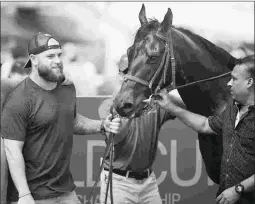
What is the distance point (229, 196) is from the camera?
242 centimetres

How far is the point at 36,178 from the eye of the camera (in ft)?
8.89

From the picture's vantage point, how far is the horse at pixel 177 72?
8.92 ft

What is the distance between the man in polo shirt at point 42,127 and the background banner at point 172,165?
0.99 m

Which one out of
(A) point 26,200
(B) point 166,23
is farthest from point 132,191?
(B) point 166,23

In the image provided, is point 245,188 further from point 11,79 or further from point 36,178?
point 11,79

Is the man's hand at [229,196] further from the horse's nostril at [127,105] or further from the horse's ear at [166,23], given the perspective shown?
the horse's ear at [166,23]

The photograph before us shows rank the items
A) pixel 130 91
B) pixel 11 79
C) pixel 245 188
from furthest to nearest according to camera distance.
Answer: pixel 11 79
pixel 130 91
pixel 245 188

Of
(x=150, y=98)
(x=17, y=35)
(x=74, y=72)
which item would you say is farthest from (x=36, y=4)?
(x=150, y=98)

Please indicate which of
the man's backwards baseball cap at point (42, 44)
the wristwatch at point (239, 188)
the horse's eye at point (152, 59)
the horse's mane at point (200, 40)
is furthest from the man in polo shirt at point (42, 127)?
the wristwatch at point (239, 188)

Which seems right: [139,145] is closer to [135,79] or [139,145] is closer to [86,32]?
[135,79]

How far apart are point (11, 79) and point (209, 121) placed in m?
1.72

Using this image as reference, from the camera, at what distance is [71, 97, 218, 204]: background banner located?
3844mm

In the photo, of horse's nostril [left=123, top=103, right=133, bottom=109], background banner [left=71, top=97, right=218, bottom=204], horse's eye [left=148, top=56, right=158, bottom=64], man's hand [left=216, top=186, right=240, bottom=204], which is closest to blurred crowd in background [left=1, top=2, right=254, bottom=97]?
background banner [left=71, top=97, right=218, bottom=204]

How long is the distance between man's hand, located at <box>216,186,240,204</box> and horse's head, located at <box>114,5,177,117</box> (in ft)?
2.25
